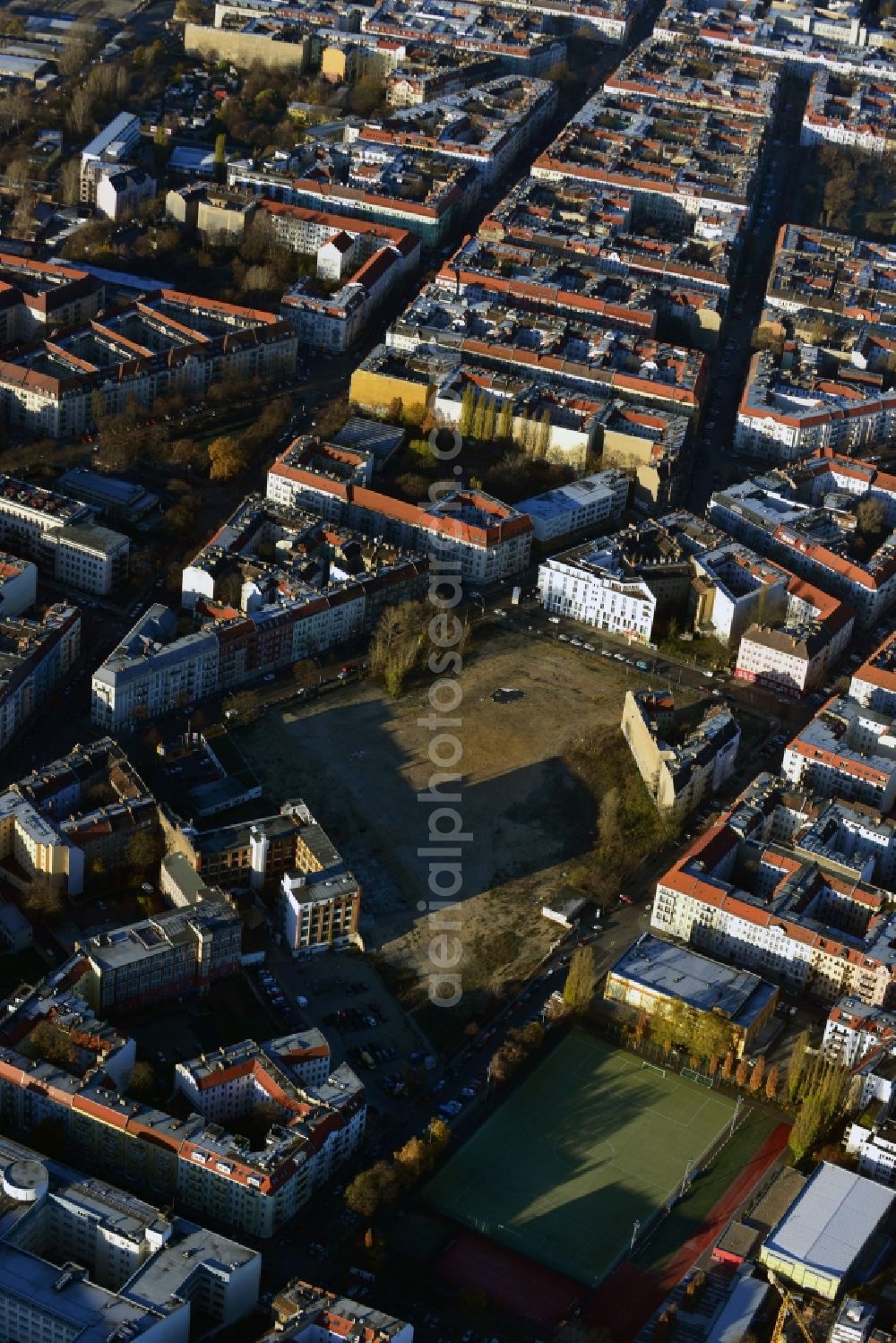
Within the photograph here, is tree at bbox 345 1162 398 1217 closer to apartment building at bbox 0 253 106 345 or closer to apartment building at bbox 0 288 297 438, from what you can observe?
apartment building at bbox 0 288 297 438

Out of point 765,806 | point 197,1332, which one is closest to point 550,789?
point 765,806

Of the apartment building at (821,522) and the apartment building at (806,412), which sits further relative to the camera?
the apartment building at (806,412)

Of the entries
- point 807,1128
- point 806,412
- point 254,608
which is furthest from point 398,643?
point 806,412

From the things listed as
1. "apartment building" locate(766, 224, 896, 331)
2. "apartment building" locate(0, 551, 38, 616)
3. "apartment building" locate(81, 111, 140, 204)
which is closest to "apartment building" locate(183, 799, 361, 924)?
"apartment building" locate(0, 551, 38, 616)

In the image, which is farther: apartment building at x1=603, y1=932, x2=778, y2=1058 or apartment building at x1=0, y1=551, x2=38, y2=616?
apartment building at x1=0, y1=551, x2=38, y2=616

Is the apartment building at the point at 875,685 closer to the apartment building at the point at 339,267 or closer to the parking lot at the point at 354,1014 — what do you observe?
the parking lot at the point at 354,1014

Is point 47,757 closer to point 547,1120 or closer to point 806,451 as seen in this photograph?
point 547,1120

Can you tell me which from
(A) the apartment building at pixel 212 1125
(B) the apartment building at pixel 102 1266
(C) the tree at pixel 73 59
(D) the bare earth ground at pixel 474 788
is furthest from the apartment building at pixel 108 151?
(B) the apartment building at pixel 102 1266
